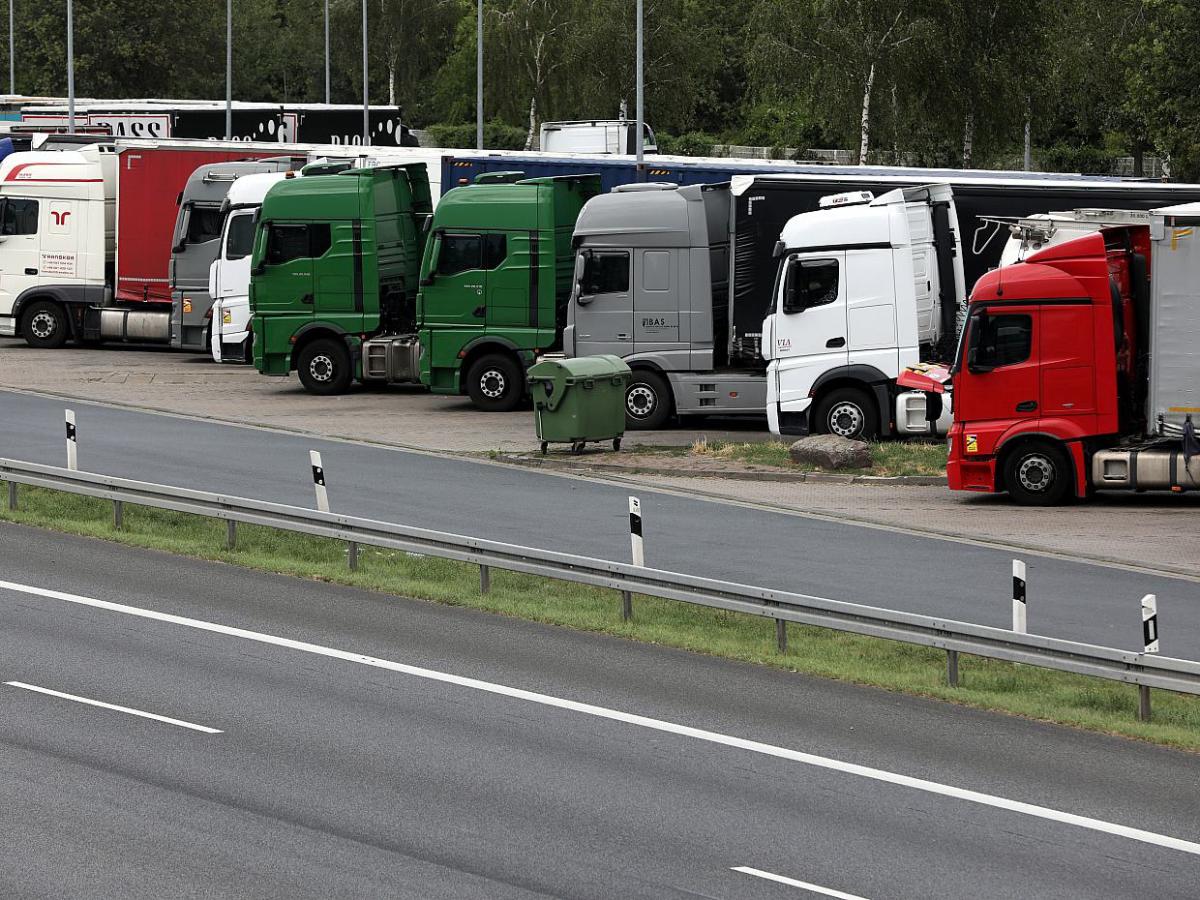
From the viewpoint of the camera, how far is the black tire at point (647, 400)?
27484mm

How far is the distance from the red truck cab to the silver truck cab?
6.15 meters

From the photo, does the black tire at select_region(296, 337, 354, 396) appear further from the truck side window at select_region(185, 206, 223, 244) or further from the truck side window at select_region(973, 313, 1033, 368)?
the truck side window at select_region(973, 313, 1033, 368)

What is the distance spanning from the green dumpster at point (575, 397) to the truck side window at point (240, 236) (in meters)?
10.0

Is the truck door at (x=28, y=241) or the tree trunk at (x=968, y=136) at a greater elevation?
the tree trunk at (x=968, y=136)

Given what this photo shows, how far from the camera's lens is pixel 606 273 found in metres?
27.5

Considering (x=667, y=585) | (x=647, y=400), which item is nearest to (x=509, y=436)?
(x=647, y=400)

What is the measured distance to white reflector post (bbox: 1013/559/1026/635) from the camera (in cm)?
1271

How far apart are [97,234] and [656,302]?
48.1 feet

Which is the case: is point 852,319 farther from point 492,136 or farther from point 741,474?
point 492,136

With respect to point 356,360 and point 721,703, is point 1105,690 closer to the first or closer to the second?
point 721,703

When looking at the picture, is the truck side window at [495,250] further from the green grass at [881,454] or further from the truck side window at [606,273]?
the green grass at [881,454]

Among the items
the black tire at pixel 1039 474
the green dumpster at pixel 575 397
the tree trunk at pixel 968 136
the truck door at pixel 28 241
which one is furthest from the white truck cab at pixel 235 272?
the tree trunk at pixel 968 136

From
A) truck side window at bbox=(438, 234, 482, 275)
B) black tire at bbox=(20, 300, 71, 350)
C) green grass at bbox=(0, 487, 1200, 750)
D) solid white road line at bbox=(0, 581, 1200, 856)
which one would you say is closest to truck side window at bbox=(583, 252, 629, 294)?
truck side window at bbox=(438, 234, 482, 275)

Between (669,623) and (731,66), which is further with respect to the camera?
(731,66)
